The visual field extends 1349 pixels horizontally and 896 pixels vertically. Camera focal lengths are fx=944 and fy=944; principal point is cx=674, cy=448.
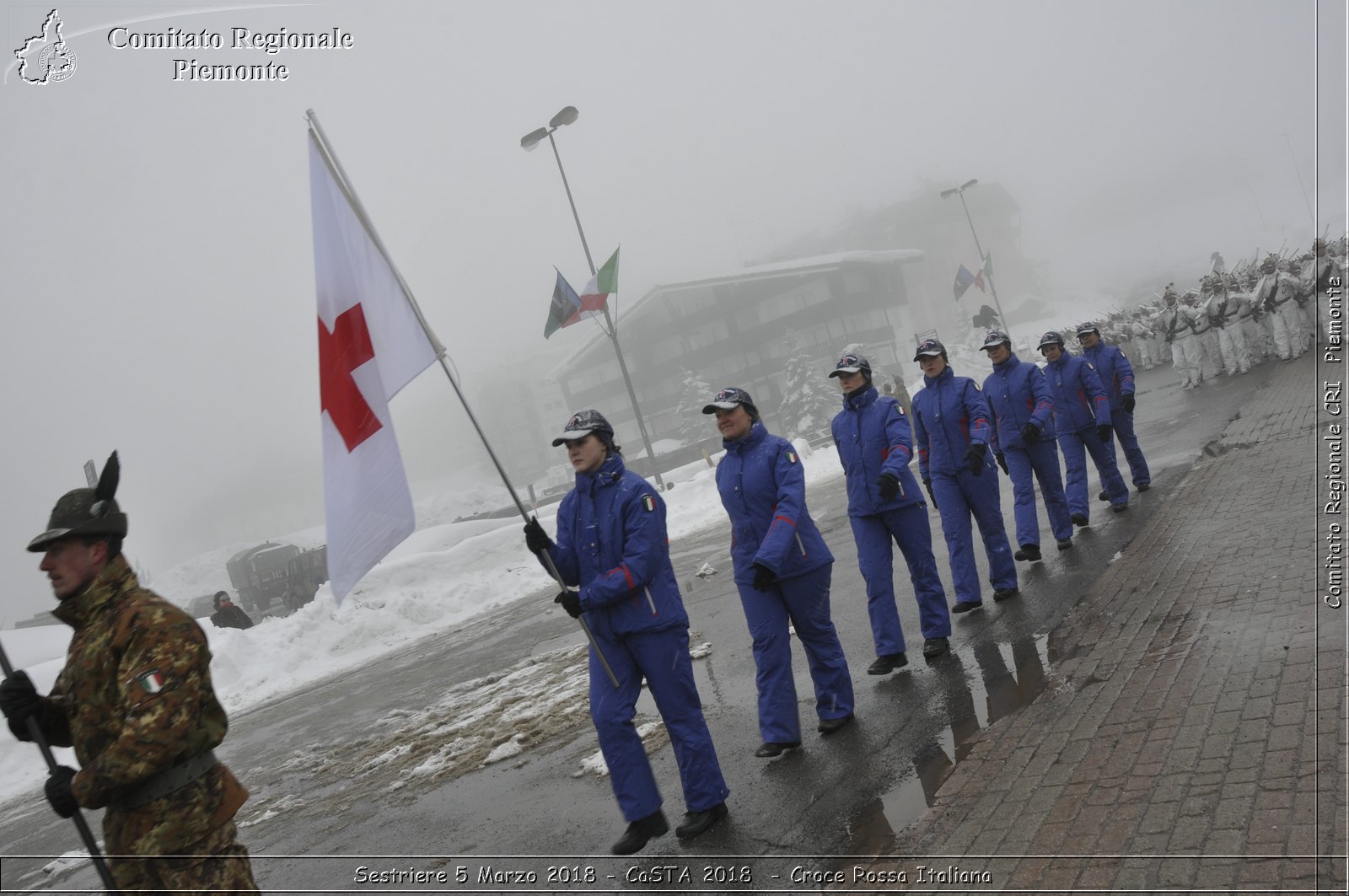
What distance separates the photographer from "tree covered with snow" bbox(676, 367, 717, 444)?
5241 centimetres

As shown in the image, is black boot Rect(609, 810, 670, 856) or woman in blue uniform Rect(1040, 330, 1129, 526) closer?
black boot Rect(609, 810, 670, 856)

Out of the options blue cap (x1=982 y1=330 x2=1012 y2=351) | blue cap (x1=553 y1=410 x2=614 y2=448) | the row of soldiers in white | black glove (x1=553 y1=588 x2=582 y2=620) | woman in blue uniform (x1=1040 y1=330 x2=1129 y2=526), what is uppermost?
blue cap (x1=553 y1=410 x2=614 y2=448)

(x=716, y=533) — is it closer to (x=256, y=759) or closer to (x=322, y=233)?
(x=256, y=759)

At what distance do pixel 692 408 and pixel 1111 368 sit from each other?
4045cm

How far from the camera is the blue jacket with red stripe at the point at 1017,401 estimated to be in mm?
8734

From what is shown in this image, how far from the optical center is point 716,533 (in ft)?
59.1

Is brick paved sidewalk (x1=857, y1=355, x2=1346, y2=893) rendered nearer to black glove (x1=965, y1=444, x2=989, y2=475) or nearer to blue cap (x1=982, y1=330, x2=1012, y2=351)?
black glove (x1=965, y1=444, x2=989, y2=475)

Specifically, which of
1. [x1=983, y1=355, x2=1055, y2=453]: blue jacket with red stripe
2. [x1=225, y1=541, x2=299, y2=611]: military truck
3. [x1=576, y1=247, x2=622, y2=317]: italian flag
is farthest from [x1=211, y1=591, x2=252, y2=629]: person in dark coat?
[x1=225, y1=541, x2=299, y2=611]: military truck

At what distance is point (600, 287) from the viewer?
2373 cm

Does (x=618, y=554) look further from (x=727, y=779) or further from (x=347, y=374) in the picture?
(x=347, y=374)

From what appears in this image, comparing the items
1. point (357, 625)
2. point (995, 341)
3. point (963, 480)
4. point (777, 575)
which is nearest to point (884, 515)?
point (963, 480)

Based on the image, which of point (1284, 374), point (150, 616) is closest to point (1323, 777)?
point (150, 616)

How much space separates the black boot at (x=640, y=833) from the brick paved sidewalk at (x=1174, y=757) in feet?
3.83

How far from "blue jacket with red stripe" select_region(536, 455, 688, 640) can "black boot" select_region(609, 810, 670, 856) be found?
836 millimetres
